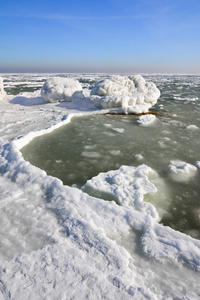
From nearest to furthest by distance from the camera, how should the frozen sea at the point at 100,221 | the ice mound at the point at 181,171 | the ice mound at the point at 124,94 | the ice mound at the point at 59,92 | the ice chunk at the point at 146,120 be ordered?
the frozen sea at the point at 100,221 → the ice mound at the point at 181,171 → the ice chunk at the point at 146,120 → the ice mound at the point at 124,94 → the ice mound at the point at 59,92

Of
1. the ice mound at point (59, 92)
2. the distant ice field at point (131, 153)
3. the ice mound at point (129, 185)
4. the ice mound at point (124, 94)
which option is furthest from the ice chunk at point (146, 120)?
the ice mound at point (59, 92)

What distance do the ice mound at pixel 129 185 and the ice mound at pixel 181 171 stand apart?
0.29 metres

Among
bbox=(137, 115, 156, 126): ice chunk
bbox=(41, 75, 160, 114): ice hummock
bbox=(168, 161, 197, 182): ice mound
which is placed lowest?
bbox=(168, 161, 197, 182): ice mound

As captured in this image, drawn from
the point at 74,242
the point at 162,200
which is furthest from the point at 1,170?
the point at 162,200

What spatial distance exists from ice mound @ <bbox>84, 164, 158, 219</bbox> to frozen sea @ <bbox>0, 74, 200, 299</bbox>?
13 millimetres

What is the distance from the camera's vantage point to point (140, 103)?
7469mm

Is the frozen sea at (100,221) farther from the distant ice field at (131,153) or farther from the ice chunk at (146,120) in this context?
the ice chunk at (146,120)

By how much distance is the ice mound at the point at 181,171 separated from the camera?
279cm

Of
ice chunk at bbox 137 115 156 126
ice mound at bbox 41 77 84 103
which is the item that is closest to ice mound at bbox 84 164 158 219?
ice chunk at bbox 137 115 156 126

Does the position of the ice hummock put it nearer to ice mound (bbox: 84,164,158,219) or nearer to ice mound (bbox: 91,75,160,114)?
ice mound (bbox: 91,75,160,114)

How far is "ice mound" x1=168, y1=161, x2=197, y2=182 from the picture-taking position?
9.16 feet

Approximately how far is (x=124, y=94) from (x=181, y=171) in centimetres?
542

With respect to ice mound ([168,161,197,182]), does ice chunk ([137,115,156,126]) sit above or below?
above

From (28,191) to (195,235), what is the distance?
192 centimetres
